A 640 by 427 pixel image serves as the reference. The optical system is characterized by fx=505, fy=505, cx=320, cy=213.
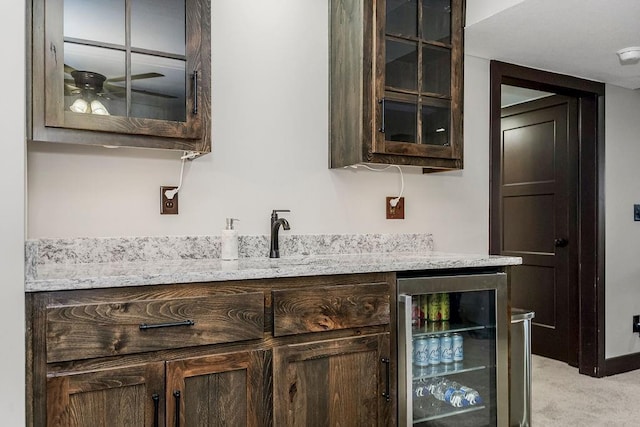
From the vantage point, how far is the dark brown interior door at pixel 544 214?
149 inches

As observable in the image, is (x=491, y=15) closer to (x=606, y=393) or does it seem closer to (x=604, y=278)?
(x=604, y=278)

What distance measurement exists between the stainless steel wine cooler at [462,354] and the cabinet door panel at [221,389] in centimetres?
69

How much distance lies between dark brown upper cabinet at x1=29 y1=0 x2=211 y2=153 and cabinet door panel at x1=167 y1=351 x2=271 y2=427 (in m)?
0.80

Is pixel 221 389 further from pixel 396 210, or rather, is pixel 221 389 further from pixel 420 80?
pixel 420 80

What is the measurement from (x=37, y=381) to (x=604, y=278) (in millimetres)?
3516

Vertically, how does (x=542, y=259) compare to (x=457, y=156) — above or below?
below

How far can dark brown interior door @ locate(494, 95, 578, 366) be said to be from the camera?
3779 millimetres

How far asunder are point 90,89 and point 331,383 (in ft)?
4.37

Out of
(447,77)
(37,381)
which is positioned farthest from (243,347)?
(447,77)

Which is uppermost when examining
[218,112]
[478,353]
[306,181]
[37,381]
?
[218,112]

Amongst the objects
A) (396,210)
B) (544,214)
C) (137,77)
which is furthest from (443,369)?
(544,214)

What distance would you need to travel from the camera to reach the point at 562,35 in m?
2.62

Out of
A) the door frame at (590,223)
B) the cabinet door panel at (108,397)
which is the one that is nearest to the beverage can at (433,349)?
the cabinet door panel at (108,397)

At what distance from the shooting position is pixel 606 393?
3.21m
